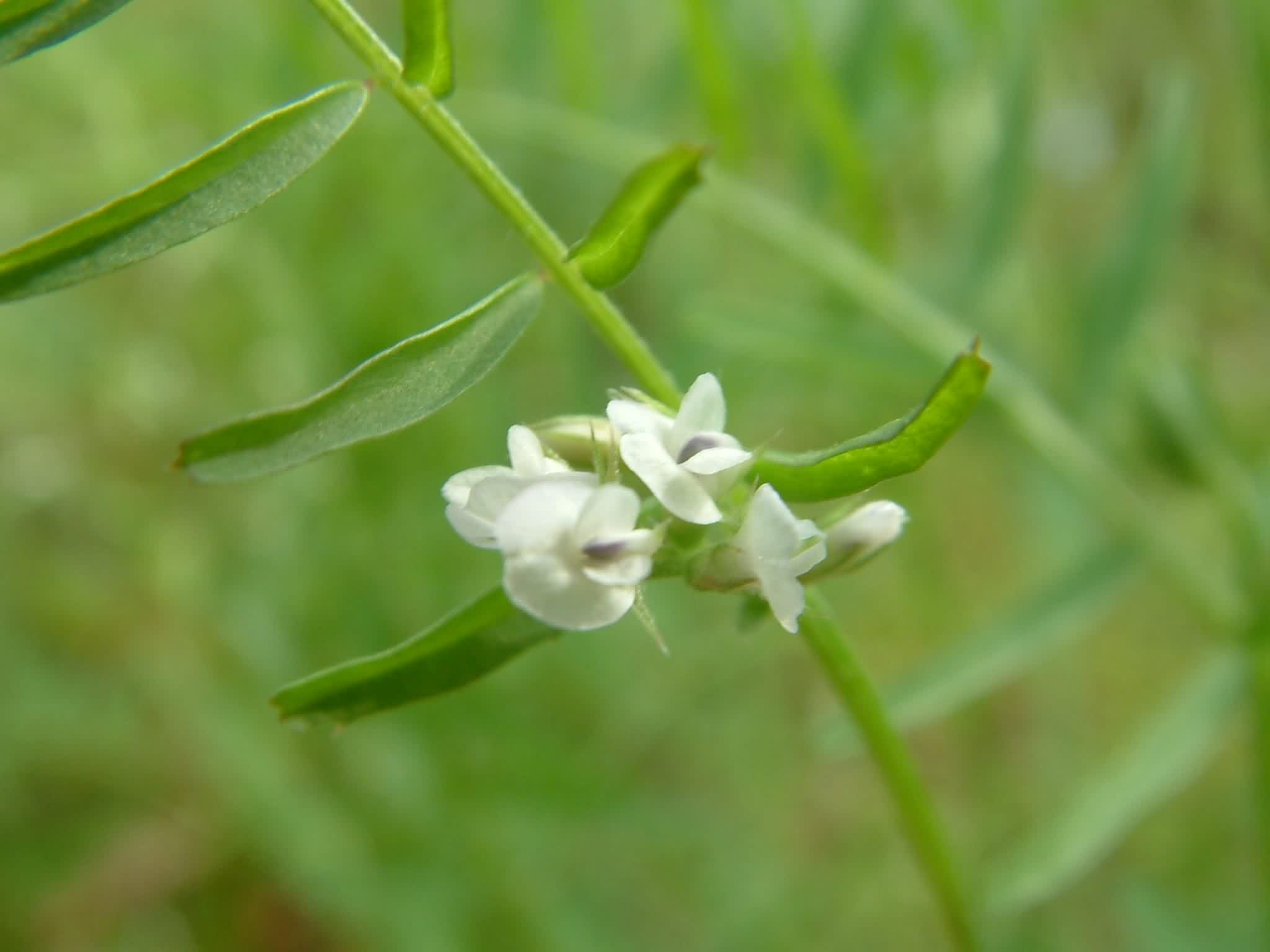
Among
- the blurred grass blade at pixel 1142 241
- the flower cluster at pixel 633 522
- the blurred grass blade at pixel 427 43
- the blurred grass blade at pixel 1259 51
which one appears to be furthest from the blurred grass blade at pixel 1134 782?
the blurred grass blade at pixel 427 43

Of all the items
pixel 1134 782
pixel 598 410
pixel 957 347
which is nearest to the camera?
pixel 1134 782

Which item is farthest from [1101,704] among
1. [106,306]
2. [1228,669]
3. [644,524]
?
[644,524]

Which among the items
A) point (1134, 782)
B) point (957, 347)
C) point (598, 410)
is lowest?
point (1134, 782)

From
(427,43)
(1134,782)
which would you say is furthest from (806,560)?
(1134,782)

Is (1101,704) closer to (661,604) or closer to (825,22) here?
(661,604)

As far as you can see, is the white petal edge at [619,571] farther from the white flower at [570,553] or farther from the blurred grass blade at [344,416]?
the blurred grass blade at [344,416]

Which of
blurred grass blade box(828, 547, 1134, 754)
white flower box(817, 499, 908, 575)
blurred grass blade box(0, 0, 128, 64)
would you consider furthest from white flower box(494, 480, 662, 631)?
blurred grass blade box(828, 547, 1134, 754)

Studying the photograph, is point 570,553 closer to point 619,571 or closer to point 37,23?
point 619,571
